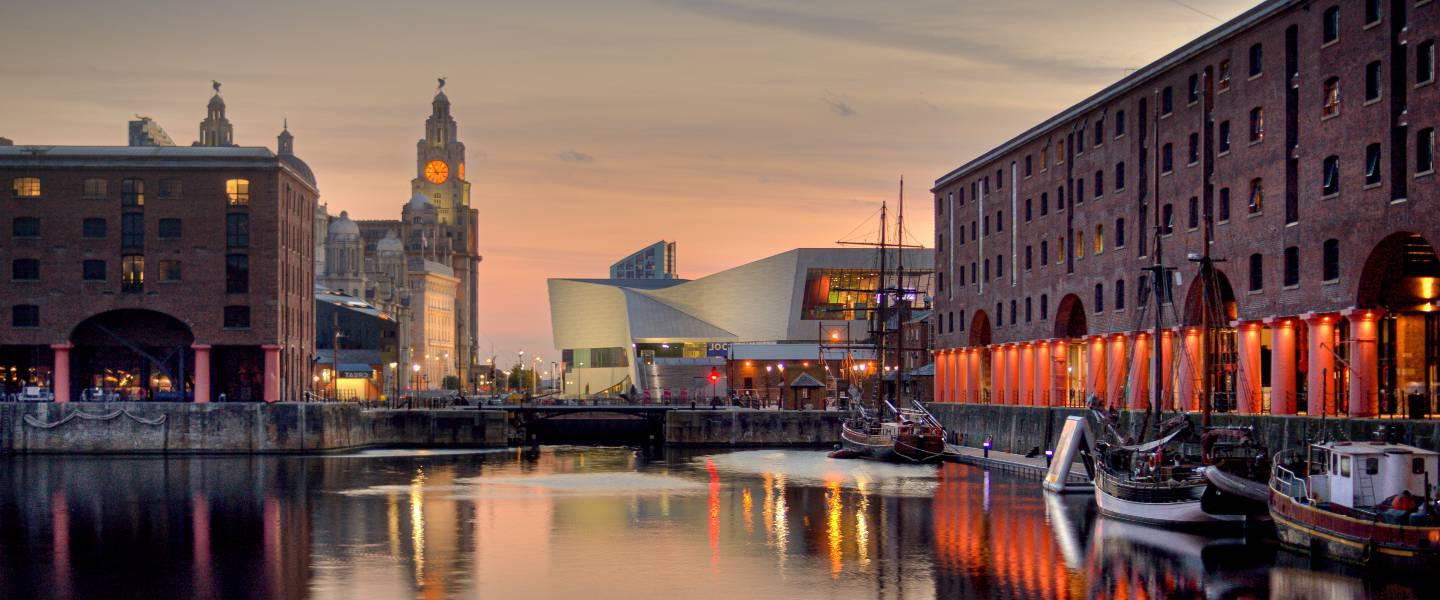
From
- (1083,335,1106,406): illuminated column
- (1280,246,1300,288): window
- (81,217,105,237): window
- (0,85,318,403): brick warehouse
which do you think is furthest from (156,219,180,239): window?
(1280,246,1300,288): window

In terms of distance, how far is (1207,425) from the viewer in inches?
2319

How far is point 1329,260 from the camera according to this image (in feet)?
210

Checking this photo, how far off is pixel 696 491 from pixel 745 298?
113 meters

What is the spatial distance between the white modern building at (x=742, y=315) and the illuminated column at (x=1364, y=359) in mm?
104275

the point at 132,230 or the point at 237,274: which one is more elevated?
the point at 132,230

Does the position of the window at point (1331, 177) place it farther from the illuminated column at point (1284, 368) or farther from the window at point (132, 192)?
the window at point (132, 192)

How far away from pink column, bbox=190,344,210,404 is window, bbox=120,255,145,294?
547cm

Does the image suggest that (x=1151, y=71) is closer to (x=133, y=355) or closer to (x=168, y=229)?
(x=168, y=229)

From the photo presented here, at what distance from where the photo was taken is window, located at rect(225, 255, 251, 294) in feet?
357

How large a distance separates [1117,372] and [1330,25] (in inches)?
1045

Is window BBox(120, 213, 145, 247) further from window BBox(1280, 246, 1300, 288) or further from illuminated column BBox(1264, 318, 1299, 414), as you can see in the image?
window BBox(1280, 246, 1300, 288)

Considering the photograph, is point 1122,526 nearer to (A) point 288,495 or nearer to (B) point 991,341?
(A) point 288,495

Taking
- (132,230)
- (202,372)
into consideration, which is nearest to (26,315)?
(132,230)

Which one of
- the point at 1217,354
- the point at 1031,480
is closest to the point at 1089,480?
the point at 1031,480
